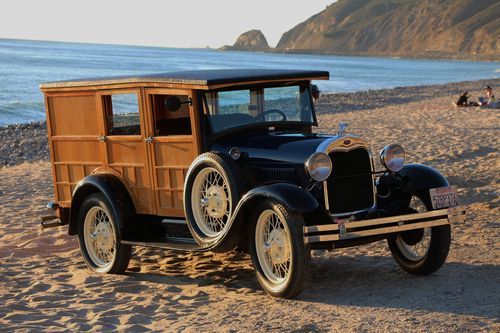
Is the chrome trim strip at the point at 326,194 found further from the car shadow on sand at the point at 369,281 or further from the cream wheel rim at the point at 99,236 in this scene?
the cream wheel rim at the point at 99,236

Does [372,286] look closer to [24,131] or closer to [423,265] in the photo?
[423,265]

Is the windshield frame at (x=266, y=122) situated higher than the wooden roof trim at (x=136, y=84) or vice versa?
the wooden roof trim at (x=136, y=84)

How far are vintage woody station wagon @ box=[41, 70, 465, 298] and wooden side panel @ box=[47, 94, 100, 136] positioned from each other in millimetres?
13

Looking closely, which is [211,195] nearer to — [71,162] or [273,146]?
[273,146]

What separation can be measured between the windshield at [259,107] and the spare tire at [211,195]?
1.61ft

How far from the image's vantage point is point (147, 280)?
23.9 feet

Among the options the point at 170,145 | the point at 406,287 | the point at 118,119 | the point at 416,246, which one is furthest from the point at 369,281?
the point at 118,119

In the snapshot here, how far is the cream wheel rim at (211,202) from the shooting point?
6648 mm

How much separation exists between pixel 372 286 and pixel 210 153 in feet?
5.83

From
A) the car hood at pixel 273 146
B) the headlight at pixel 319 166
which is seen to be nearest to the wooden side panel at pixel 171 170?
the car hood at pixel 273 146

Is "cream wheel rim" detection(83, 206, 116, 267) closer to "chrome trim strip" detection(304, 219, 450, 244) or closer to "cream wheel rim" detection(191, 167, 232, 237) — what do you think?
"cream wheel rim" detection(191, 167, 232, 237)

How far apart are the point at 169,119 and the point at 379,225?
2.39m

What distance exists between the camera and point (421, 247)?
713cm

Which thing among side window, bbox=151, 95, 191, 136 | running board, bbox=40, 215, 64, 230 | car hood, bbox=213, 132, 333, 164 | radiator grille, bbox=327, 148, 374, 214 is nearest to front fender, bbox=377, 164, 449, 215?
radiator grille, bbox=327, 148, 374, 214
